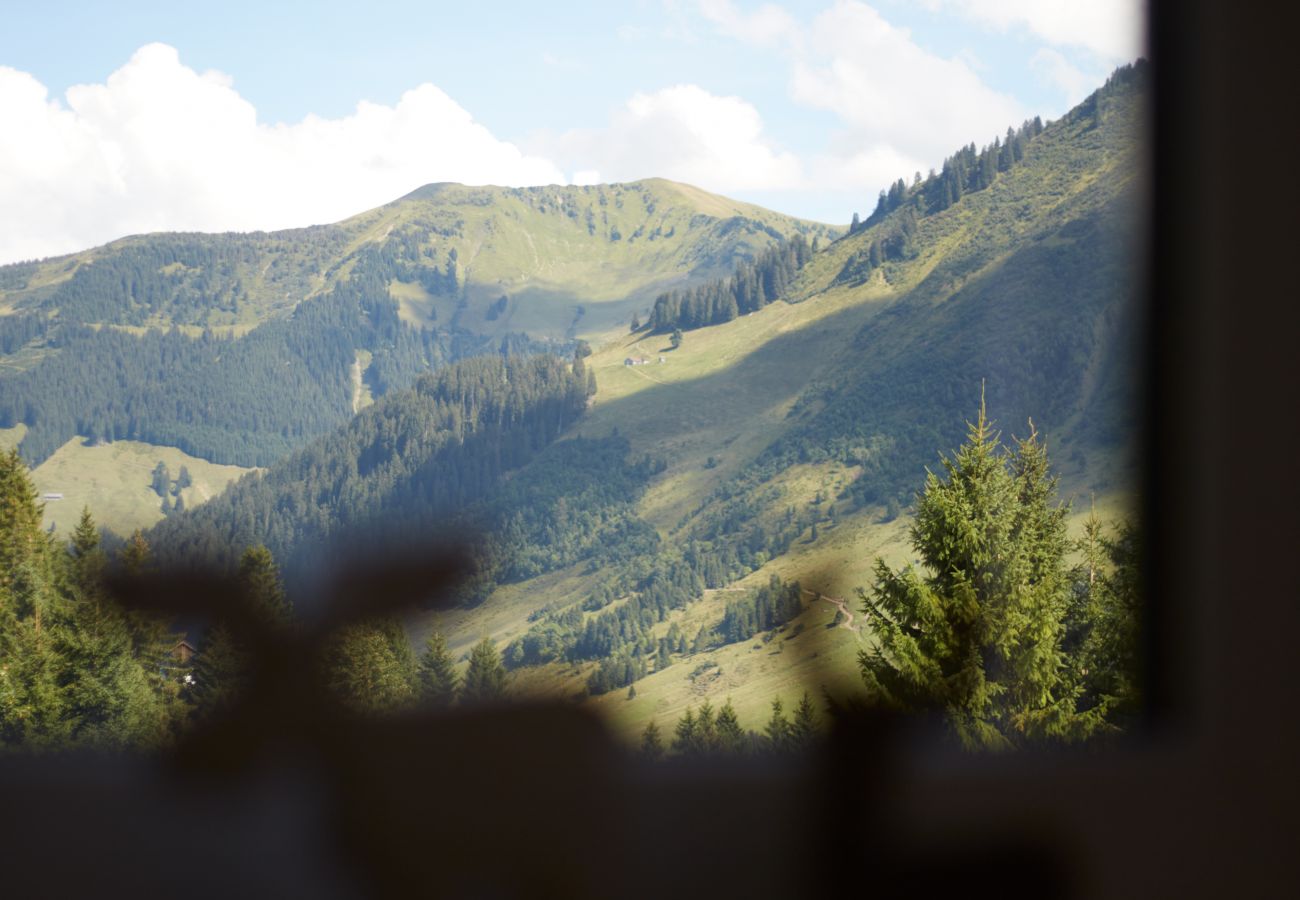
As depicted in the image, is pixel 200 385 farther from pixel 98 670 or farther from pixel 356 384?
pixel 98 670

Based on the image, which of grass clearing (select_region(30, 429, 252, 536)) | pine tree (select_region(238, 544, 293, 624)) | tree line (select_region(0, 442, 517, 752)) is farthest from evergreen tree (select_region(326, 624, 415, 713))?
grass clearing (select_region(30, 429, 252, 536))

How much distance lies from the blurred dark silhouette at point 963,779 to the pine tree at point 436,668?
57.9 inches

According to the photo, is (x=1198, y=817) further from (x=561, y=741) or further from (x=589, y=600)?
(x=589, y=600)

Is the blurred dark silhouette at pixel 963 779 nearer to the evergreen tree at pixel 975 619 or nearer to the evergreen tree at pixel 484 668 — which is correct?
the evergreen tree at pixel 975 619

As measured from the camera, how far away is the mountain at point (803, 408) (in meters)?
51.2

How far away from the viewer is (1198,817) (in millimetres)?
2861

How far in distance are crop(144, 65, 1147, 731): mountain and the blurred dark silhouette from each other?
26751 mm

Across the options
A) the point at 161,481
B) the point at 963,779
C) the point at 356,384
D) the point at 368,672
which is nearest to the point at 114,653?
the point at 368,672

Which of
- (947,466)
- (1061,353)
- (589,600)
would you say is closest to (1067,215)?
(1061,353)

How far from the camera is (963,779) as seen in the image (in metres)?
2.99

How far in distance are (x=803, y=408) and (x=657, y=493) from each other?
1327cm

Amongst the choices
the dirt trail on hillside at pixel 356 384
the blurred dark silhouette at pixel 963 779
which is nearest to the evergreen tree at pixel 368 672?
the blurred dark silhouette at pixel 963 779

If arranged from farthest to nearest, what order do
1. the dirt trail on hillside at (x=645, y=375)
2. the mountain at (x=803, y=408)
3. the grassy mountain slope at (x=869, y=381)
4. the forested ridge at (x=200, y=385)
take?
the forested ridge at (x=200, y=385), the dirt trail on hillside at (x=645, y=375), the grassy mountain slope at (x=869, y=381), the mountain at (x=803, y=408)

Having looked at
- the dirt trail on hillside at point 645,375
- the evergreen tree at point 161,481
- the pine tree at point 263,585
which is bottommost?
the evergreen tree at point 161,481
